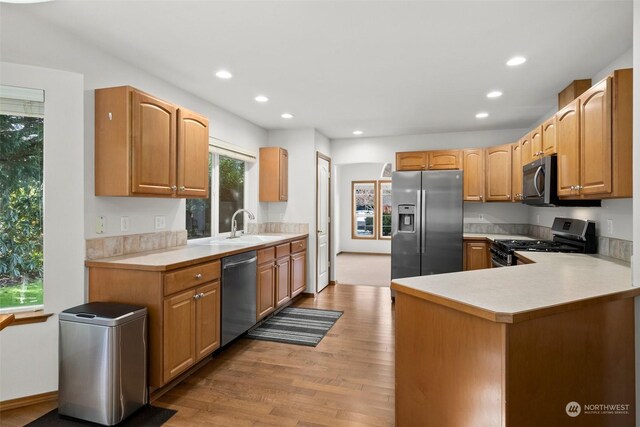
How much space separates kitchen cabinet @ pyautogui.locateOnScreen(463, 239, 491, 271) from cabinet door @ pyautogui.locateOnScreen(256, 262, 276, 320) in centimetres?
254

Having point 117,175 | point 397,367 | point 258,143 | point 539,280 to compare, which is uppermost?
point 258,143

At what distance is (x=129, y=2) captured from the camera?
197 cm

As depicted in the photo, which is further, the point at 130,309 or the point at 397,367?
the point at 130,309

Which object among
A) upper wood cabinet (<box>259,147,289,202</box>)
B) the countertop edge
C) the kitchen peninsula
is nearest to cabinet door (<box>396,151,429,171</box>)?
upper wood cabinet (<box>259,147,289,202</box>)

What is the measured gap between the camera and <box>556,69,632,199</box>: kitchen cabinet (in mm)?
1971

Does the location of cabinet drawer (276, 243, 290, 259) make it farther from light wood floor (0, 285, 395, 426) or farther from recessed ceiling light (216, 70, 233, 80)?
recessed ceiling light (216, 70, 233, 80)

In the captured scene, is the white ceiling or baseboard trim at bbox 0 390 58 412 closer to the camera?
the white ceiling

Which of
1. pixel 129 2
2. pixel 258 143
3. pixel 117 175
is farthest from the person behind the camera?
pixel 258 143

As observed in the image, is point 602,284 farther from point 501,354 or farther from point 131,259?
point 131,259

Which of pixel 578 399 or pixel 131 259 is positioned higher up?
pixel 131 259

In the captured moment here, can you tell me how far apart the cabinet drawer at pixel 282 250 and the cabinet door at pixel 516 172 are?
297 cm

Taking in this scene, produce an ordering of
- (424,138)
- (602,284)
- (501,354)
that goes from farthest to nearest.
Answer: (424,138), (602,284), (501,354)

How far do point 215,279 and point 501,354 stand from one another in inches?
85.4

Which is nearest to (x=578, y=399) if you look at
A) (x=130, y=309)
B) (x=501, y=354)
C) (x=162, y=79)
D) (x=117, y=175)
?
(x=501, y=354)
